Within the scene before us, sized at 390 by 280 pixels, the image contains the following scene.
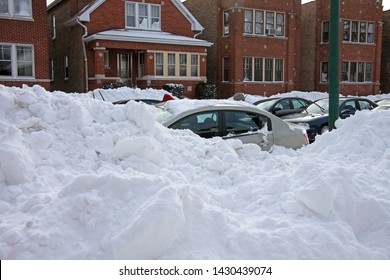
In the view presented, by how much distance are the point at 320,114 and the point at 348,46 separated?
24.4 metres

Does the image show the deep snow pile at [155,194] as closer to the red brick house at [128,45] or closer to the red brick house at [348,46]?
the red brick house at [128,45]

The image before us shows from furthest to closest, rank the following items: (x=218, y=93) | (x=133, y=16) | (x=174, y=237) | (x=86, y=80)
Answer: (x=218, y=93) < (x=133, y=16) < (x=86, y=80) < (x=174, y=237)

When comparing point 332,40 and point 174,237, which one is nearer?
point 174,237

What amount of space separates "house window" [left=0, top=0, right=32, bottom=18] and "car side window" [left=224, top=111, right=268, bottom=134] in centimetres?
1895

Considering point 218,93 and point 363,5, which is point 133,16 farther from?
point 363,5

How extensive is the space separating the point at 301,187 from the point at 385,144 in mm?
3528

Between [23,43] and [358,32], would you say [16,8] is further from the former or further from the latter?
[358,32]

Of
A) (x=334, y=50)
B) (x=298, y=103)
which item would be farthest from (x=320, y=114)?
(x=334, y=50)

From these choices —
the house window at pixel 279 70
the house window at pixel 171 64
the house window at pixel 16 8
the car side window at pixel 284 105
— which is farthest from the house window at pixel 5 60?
the house window at pixel 279 70

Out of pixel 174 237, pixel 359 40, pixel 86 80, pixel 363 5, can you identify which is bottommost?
pixel 174 237

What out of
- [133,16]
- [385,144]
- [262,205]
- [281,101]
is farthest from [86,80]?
[262,205]

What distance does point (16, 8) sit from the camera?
2273 cm

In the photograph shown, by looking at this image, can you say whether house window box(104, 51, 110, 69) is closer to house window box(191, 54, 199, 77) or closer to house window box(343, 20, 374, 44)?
house window box(191, 54, 199, 77)

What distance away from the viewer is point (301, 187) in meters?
4.55
